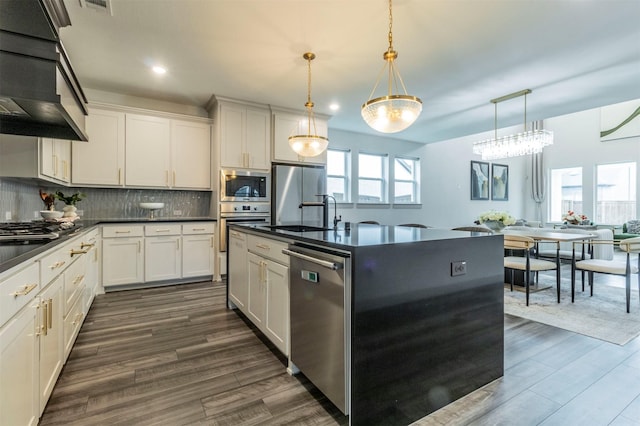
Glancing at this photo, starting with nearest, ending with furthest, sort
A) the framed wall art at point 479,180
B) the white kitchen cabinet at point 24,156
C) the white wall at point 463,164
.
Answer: the white kitchen cabinet at point 24,156, the white wall at point 463,164, the framed wall art at point 479,180

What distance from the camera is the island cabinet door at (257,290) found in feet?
7.84

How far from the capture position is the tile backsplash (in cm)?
299

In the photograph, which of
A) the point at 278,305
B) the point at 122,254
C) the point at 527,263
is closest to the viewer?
the point at 278,305

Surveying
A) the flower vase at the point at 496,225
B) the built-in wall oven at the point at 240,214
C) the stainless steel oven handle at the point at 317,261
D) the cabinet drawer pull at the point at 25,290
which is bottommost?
the cabinet drawer pull at the point at 25,290

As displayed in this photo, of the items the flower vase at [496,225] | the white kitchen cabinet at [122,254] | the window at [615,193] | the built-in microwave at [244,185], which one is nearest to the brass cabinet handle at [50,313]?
the white kitchen cabinet at [122,254]

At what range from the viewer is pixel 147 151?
4383 millimetres

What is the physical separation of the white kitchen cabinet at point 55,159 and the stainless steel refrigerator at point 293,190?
261 centimetres

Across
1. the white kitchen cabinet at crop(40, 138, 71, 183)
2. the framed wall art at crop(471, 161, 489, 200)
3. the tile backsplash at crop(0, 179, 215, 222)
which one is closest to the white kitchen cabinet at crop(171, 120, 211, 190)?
the tile backsplash at crop(0, 179, 215, 222)

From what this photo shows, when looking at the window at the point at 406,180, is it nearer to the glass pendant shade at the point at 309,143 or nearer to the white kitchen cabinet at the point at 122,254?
the glass pendant shade at the point at 309,143

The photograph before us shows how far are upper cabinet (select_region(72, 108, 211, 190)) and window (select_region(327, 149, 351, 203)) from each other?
2.49m

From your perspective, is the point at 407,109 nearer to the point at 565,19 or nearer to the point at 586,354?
the point at 565,19

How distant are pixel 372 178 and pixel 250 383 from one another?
5.50 meters

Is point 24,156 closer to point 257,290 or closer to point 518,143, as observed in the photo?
point 257,290

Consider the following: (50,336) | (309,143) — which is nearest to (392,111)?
(309,143)
